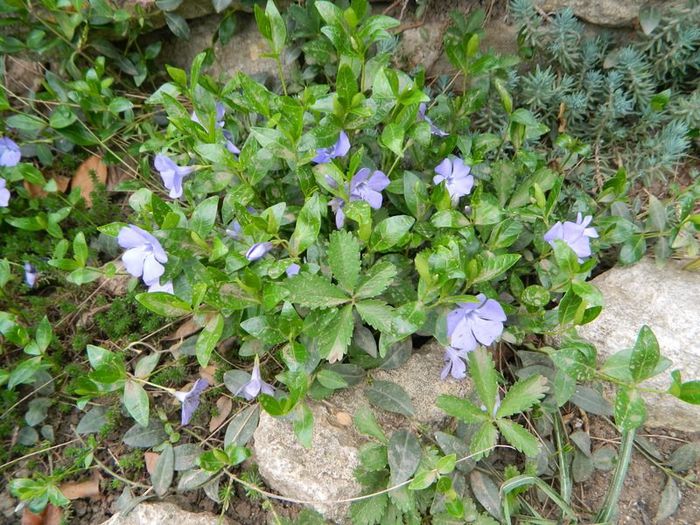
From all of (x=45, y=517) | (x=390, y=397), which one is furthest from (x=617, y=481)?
(x=45, y=517)

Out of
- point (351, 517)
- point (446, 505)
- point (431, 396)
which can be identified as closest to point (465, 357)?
point (431, 396)

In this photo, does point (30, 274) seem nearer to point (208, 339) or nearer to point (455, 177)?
point (208, 339)

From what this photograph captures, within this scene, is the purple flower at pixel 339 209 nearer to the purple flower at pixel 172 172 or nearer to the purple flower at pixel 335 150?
the purple flower at pixel 335 150

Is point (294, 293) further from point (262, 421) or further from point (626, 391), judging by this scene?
point (626, 391)

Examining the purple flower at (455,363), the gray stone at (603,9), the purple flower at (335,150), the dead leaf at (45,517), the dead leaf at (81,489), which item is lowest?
the dead leaf at (45,517)

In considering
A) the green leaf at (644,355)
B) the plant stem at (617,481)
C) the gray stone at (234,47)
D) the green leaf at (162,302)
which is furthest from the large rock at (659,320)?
the gray stone at (234,47)

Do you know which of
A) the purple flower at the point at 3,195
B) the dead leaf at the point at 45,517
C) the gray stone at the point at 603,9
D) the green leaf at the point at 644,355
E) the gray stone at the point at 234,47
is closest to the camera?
the green leaf at the point at 644,355

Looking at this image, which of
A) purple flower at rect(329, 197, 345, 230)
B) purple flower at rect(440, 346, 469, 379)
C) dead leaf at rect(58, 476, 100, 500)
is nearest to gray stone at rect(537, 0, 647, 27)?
purple flower at rect(329, 197, 345, 230)
